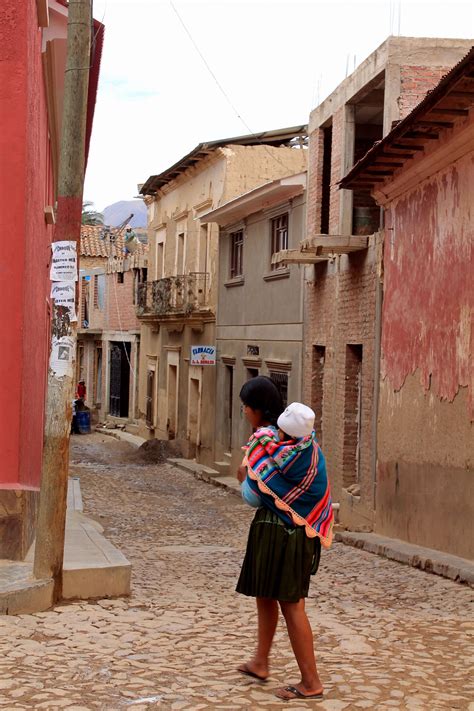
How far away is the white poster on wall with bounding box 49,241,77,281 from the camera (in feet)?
22.7

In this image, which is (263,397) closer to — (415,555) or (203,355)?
(415,555)

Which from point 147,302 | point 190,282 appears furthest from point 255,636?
point 147,302

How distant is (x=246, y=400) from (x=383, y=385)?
8.82 metres

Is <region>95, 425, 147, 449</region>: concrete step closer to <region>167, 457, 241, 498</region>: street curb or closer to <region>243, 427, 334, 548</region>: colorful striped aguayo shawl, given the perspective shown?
<region>167, 457, 241, 498</region>: street curb

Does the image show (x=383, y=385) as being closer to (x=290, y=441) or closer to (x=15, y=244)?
→ (x=15, y=244)

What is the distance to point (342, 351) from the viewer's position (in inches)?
643

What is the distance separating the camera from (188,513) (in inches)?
660

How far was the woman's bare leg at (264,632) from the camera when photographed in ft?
17.0

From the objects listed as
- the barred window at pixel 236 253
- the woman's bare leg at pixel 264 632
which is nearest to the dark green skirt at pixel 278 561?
the woman's bare leg at pixel 264 632

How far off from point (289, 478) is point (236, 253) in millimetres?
18863

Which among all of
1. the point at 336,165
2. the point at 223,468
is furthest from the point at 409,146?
the point at 223,468

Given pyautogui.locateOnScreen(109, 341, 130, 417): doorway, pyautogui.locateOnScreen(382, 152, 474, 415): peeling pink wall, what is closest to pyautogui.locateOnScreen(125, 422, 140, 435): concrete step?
pyautogui.locateOnScreen(109, 341, 130, 417): doorway

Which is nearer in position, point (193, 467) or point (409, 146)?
point (409, 146)

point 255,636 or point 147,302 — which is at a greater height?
point 147,302
